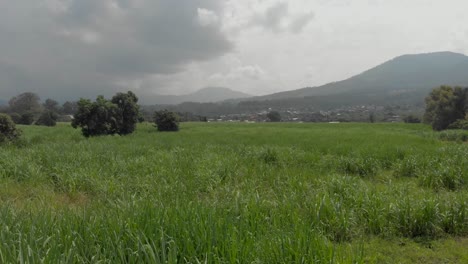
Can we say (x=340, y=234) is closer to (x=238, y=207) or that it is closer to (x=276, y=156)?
Answer: (x=238, y=207)

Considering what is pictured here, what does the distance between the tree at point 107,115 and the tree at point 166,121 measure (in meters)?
5.13

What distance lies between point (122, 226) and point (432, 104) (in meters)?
47.8

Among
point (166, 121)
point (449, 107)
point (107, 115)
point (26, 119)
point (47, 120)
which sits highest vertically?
point (26, 119)

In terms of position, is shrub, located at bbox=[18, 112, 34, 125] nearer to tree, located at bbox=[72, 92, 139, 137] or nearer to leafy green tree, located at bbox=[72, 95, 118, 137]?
tree, located at bbox=[72, 92, 139, 137]

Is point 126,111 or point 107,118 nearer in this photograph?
point 107,118

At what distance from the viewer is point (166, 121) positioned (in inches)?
1593

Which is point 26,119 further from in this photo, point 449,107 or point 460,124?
point 460,124

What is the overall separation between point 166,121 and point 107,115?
1054 centimetres

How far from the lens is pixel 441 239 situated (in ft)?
15.6

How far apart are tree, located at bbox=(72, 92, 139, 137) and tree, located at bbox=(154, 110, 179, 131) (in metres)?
5.13

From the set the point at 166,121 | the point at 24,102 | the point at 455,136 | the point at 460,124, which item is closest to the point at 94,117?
the point at 166,121

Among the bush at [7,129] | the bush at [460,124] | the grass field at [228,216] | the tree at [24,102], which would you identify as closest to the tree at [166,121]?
the bush at [7,129]

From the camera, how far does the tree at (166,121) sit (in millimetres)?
40469

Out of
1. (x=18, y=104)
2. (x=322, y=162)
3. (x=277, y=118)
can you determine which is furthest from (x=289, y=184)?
(x=18, y=104)
